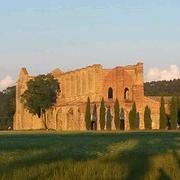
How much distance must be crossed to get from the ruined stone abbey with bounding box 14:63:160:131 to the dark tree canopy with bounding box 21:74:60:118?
1884 millimetres

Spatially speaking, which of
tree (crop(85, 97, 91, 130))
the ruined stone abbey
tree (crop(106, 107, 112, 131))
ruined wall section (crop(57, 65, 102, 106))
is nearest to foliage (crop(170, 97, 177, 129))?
the ruined stone abbey

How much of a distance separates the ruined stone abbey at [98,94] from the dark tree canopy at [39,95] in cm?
188

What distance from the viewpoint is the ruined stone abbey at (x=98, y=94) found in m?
81.8

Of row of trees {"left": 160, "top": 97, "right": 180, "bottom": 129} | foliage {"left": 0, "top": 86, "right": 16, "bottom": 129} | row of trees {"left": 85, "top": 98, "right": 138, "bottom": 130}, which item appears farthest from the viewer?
foliage {"left": 0, "top": 86, "right": 16, "bottom": 129}

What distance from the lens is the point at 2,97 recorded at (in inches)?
5433

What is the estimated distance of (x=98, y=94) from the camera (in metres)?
86.0

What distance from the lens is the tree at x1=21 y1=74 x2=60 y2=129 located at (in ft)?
295

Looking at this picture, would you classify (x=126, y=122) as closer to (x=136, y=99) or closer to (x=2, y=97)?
(x=136, y=99)

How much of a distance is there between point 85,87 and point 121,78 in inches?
281

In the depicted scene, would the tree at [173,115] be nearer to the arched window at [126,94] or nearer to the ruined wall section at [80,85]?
the arched window at [126,94]

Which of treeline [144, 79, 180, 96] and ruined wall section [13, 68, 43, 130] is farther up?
treeline [144, 79, 180, 96]

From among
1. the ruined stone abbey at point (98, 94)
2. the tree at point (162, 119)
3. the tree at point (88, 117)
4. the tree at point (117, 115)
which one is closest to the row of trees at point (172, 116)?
the tree at point (162, 119)

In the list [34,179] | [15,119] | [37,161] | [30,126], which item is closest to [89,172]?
[34,179]

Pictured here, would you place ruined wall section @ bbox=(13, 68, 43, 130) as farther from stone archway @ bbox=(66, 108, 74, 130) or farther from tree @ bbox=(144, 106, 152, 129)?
tree @ bbox=(144, 106, 152, 129)
